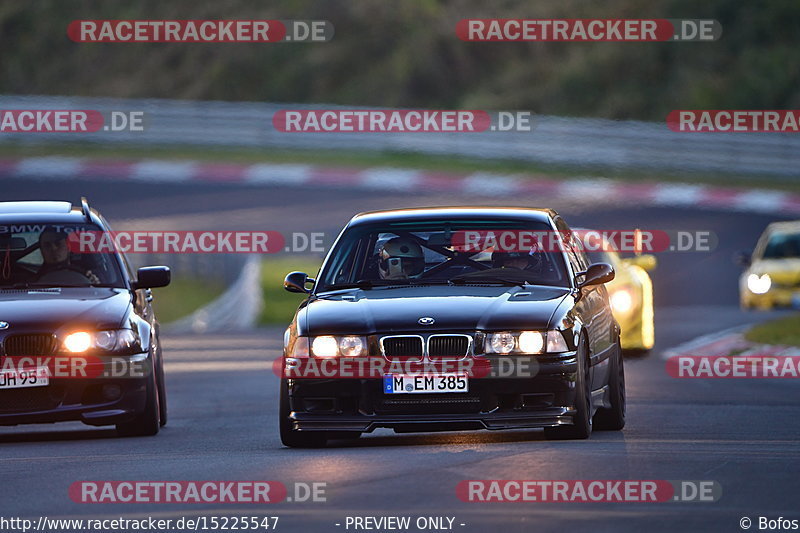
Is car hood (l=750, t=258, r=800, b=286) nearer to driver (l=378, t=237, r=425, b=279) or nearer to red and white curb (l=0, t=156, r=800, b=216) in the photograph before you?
red and white curb (l=0, t=156, r=800, b=216)

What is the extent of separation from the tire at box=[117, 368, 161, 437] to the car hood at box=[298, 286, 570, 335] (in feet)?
5.84

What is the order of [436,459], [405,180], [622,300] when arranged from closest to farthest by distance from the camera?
[436,459]
[622,300]
[405,180]

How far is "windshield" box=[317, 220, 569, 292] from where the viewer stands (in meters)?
11.9

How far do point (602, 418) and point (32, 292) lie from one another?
13.2 feet

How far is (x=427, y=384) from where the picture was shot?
10820mm

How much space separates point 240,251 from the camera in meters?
35.6

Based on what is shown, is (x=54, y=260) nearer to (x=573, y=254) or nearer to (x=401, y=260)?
(x=401, y=260)

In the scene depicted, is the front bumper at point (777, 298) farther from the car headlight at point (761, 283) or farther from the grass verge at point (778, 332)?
the grass verge at point (778, 332)

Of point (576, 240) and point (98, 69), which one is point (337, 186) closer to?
point (98, 69)

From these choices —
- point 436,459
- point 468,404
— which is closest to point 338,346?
point 468,404

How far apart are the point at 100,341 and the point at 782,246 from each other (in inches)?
693

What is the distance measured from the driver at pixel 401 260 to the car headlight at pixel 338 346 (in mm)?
1077

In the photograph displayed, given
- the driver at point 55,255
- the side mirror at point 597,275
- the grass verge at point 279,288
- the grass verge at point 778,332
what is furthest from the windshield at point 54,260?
the grass verge at point 279,288

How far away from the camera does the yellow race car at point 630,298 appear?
779 inches
